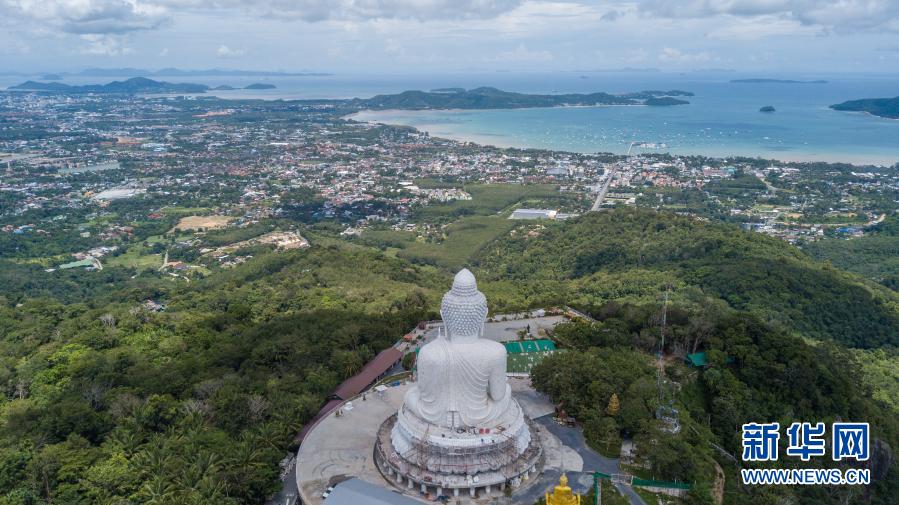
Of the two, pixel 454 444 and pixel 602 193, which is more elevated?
pixel 602 193


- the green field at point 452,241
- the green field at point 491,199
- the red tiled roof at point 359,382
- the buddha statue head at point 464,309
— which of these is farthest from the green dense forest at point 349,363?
the green field at point 491,199

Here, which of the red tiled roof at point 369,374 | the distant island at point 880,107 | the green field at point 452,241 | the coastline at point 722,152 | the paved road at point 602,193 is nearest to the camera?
the red tiled roof at point 369,374

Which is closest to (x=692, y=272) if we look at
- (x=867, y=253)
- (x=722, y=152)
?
(x=867, y=253)

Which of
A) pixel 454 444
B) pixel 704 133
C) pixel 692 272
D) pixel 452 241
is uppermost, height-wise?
pixel 704 133

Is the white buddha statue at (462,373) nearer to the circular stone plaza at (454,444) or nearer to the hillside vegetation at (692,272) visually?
the circular stone plaza at (454,444)

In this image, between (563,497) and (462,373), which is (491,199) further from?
(563,497)

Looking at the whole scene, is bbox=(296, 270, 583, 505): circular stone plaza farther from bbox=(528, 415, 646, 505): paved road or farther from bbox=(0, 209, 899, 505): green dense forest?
bbox=(0, 209, 899, 505): green dense forest

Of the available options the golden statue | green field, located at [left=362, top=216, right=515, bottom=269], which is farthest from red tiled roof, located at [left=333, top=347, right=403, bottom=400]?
green field, located at [left=362, top=216, right=515, bottom=269]

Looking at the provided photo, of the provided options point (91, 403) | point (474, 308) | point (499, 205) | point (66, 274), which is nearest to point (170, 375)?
point (91, 403)
